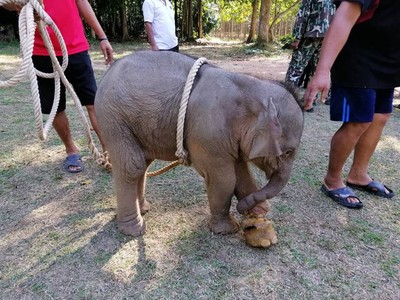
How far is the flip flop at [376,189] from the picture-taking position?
131 inches

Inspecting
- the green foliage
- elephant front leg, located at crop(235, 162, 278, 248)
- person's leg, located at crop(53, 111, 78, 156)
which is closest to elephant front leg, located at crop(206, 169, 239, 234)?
elephant front leg, located at crop(235, 162, 278, 248)

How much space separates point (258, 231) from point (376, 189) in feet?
4.78

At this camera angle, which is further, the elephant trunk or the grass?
the elephant trunk

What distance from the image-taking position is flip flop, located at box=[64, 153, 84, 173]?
12.2ft

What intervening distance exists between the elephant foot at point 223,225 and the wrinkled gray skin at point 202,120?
0.20m

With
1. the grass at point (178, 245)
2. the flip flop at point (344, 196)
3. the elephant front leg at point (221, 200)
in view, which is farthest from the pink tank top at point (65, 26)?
the flip flop at point (344, 196)

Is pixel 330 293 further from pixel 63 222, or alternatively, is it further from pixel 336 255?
pixel 63 222

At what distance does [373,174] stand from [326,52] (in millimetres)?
1819

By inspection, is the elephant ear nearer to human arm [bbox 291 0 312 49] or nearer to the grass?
the grass

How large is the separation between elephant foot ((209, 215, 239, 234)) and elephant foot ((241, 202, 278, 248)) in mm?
95

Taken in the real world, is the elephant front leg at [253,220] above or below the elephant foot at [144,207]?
above

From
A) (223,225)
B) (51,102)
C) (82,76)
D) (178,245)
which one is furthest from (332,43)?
(51,102)

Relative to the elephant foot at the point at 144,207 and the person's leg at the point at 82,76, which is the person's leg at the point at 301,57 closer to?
the person's leg at the point at 82,76

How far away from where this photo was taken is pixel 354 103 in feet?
9.57
